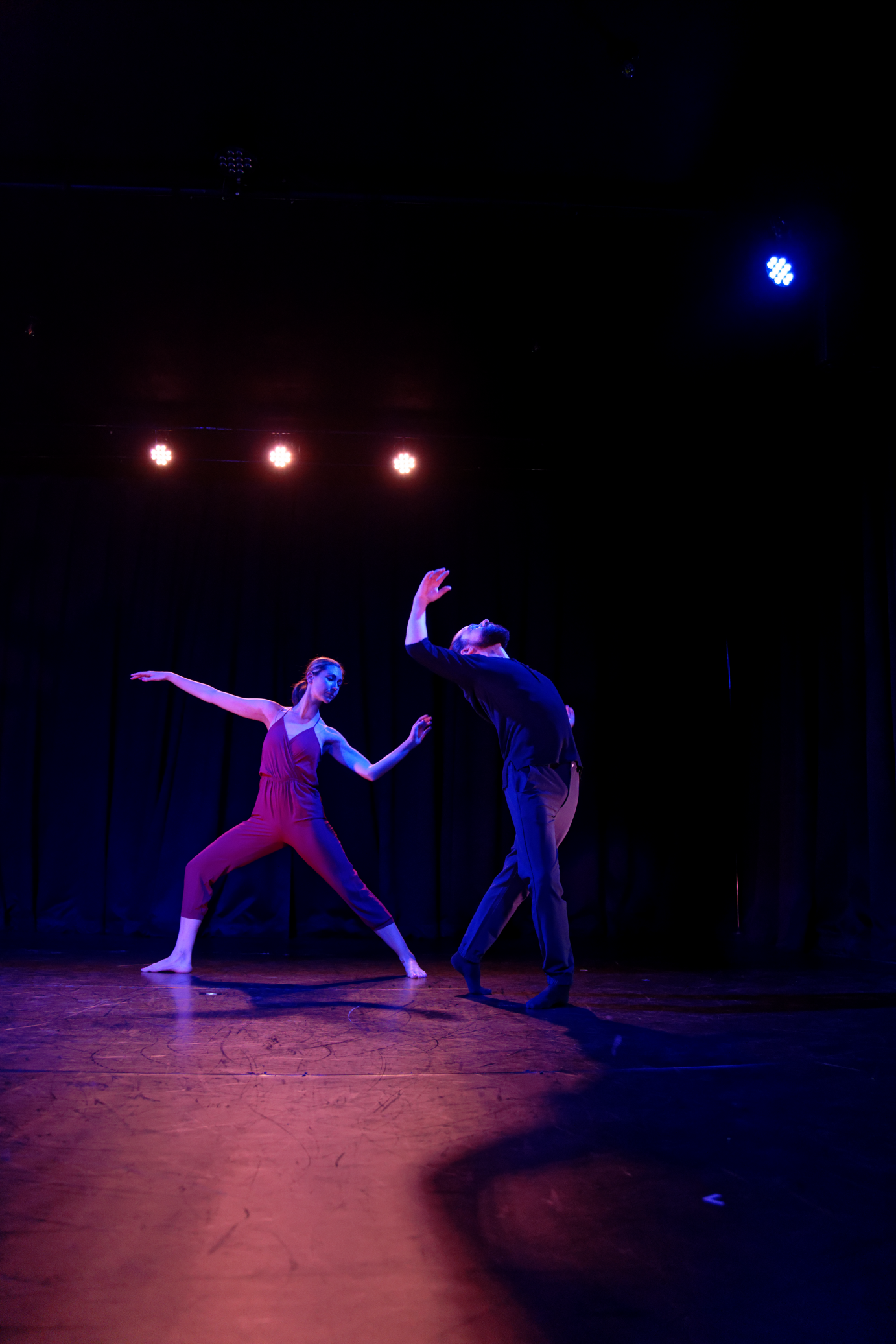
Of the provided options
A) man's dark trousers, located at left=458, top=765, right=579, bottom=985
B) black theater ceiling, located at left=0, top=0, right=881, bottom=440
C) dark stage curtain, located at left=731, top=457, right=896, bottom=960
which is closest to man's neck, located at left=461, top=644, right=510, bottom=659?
man's dark trousers, located at left=458, top=765, right=579, bottom=985

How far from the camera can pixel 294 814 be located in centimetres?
468

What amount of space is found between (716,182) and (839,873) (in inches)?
169

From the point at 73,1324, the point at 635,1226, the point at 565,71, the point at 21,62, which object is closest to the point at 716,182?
the point at 565,71

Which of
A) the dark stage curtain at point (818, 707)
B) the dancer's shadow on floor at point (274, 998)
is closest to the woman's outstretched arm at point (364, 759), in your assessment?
the dancer's shadow on floor at point (274, 998)

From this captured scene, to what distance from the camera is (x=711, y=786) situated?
7062 millimetres

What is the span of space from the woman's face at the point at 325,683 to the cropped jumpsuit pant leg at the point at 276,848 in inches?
20.7

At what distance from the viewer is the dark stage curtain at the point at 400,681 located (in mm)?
6684

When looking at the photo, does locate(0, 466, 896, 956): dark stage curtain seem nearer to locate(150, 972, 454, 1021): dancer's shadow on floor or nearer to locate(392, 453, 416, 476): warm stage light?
locate(392, 453, 416, 476): warm stage light

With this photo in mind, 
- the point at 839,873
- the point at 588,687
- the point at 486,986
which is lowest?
the point at 486,986

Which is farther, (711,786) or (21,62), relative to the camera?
(711,786)

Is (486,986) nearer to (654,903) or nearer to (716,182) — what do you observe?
(654,903)

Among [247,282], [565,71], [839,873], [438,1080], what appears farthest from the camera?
[839,873]

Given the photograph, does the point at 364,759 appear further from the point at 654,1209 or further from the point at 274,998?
the point at 654,1209

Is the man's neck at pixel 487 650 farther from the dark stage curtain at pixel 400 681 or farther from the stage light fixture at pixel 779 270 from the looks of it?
the dark stage curtain at pixel 400 681
